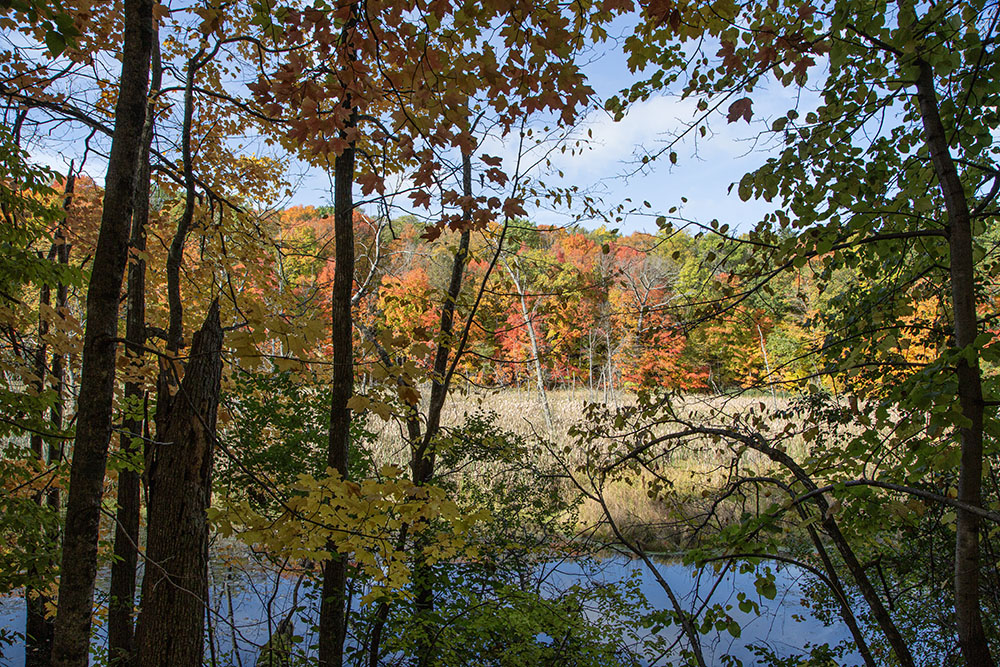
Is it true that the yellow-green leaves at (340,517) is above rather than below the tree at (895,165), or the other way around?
below

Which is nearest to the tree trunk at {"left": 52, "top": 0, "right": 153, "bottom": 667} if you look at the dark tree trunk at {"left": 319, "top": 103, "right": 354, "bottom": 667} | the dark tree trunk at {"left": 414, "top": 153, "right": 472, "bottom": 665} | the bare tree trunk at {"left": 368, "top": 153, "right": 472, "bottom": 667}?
the bare tree trunk at {"left": 368, "top": 153, "right": 472, "bottom": 667}

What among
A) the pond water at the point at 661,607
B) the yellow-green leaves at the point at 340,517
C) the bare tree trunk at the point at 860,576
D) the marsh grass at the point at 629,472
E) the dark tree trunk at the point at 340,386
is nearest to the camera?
the yellow-green leaves at the point at 340,517

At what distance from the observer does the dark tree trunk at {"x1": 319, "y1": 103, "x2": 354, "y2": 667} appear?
384cm

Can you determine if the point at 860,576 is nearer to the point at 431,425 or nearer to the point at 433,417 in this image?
the point at 431,425

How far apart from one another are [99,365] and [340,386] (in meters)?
1.95

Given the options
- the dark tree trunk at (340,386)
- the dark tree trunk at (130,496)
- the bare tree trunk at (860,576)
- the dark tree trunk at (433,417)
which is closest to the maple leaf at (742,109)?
the bare tree trunk at (860,576)

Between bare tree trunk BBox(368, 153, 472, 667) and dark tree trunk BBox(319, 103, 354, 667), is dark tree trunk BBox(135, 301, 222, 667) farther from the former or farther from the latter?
bare tree trunk BBox(368, 153, 472, 667)

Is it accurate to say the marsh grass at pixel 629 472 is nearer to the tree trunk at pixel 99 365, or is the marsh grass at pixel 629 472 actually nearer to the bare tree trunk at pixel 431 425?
the bare tree trunk at pixel 431 425

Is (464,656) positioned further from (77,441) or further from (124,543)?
(77,441)

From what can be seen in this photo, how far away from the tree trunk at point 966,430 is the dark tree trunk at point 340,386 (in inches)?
125

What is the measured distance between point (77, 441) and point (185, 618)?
4.72 ft

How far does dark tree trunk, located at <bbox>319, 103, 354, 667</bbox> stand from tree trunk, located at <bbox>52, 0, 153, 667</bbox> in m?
1.84

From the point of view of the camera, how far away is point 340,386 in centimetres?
387

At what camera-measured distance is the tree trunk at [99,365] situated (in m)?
1.87
